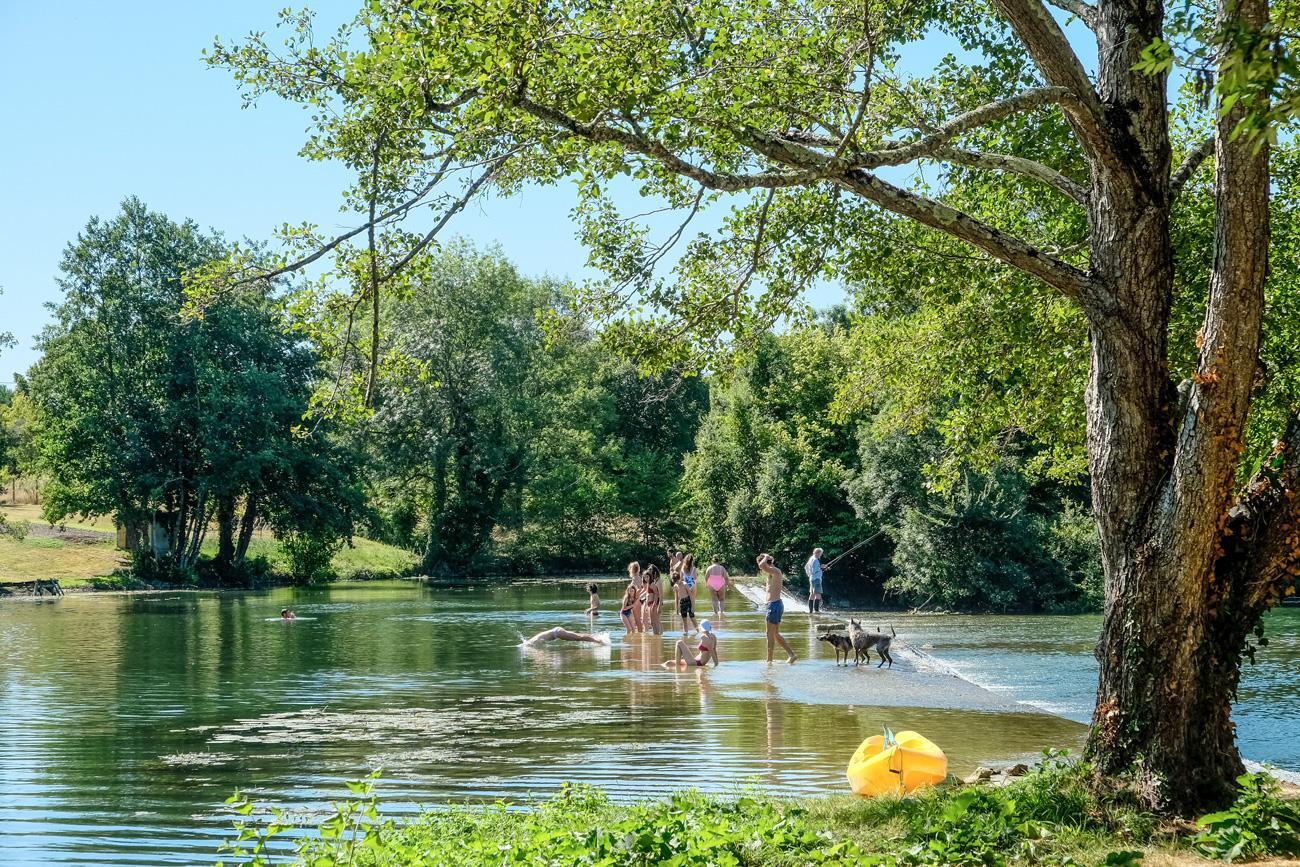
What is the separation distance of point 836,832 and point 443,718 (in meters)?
8.65

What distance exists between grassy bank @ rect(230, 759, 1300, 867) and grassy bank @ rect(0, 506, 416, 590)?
155ft

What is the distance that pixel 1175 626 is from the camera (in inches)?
326

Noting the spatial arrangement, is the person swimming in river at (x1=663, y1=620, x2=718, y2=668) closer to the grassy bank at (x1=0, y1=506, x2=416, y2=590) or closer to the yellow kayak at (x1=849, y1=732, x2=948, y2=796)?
the yellow kayak at (x1=849, y1=732, x2=948, y2=796)

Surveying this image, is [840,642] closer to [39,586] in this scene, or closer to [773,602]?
[773,602]

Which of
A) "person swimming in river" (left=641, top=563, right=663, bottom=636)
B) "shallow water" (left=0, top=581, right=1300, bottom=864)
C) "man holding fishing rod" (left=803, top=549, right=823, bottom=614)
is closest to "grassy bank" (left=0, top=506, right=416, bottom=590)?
"shallow water" (left=0, top=581, right=1300, bottom=864)

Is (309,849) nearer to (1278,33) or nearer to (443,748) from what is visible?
(443,748)

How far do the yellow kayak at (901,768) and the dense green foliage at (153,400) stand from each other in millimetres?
46473

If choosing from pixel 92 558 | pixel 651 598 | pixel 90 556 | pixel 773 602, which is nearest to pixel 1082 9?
pixel 773 602

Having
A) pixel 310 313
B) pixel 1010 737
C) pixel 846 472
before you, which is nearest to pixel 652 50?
pixel 310 313

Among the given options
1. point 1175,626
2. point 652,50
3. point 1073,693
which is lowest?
point 1073,693

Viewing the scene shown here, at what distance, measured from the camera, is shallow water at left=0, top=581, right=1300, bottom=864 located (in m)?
10.7

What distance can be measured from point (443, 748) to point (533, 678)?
259 inches

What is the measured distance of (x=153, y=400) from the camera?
55.1 meters

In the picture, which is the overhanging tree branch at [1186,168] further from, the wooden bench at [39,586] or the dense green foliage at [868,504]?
the wooden bench at [39,586]
